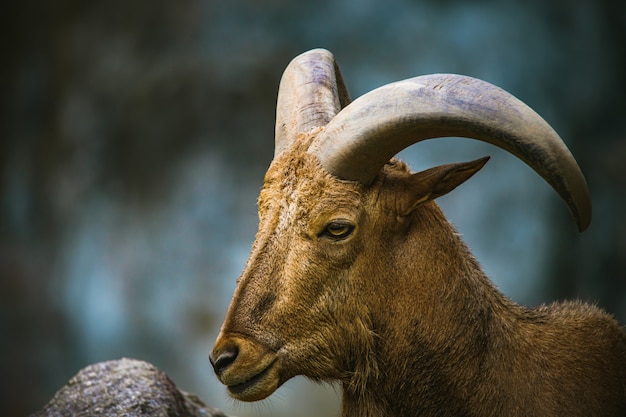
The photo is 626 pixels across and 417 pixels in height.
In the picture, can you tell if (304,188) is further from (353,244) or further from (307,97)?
(307,97)

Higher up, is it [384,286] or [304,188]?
[304,188]

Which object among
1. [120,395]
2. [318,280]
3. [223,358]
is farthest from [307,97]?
[120,395]

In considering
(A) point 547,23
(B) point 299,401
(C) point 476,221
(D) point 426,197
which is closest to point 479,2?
(A) point 547,23

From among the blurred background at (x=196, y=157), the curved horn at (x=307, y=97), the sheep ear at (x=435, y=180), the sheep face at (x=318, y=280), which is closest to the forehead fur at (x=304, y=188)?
the sheep face at (x=318, y=280)

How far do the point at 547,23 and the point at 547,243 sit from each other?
129 inches

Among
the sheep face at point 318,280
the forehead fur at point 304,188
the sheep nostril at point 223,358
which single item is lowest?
the sheep nostril at point 223,358

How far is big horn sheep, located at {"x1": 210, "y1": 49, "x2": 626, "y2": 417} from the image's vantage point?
374 centimetres

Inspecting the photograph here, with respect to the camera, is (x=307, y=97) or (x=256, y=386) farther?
(x=307, y=97)

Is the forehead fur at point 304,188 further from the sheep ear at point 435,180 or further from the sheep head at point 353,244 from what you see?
the sheep ear at point 435,180

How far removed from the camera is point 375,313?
155 inches

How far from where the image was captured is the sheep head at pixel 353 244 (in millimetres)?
3719

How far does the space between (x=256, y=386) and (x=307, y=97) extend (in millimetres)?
1878

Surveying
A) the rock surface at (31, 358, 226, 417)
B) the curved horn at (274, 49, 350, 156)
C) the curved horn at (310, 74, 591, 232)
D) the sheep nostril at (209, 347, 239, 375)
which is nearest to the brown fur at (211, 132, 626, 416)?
the sheep nostril at (209, 347, 239, 375)

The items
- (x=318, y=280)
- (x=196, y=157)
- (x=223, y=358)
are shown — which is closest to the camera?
(x=223, y=358)
